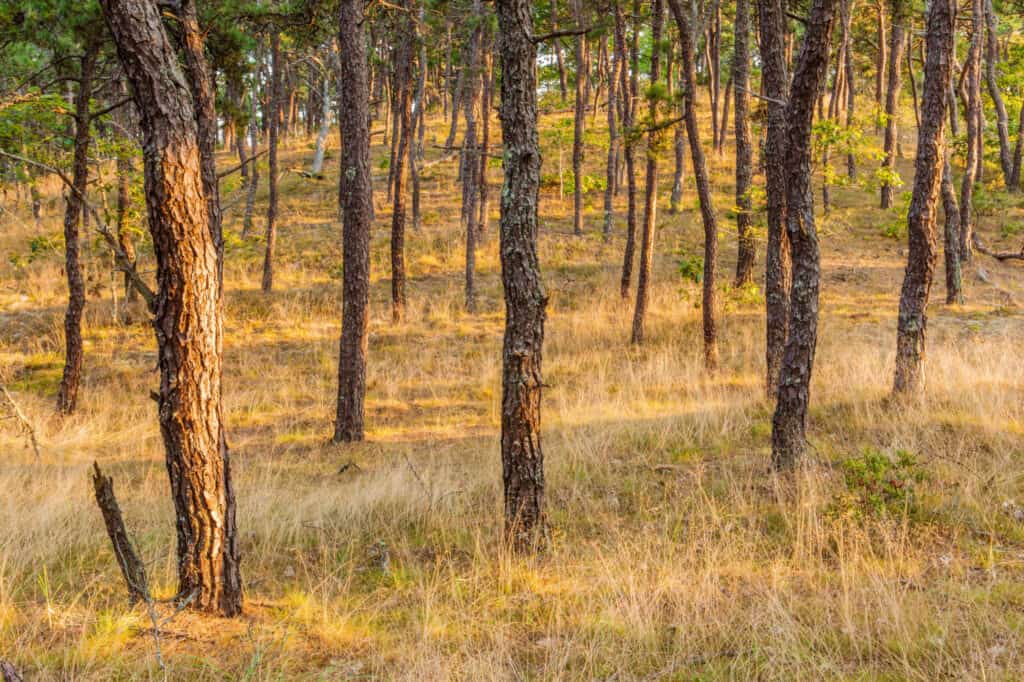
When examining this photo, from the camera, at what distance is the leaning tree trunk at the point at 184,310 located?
3607mm

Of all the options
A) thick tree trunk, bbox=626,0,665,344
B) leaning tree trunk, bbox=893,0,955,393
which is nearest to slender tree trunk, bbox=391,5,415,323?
thick tree trunk, bbox=626,0,665,344

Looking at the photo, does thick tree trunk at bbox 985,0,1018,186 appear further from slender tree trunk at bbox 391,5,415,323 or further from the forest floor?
slender tree trunk at bbox 391,5,415,323

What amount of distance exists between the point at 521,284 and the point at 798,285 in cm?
292

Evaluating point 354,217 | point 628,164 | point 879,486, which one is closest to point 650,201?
point 628,164

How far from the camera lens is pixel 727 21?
3572cm

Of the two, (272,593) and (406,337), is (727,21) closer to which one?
(406,337)

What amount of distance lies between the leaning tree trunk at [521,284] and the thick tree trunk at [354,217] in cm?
532

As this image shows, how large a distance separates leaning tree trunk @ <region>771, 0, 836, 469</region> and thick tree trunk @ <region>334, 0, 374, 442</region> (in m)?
6.13

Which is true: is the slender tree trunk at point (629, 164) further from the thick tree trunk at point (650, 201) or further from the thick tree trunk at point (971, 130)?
the thick tree trunk at point (971, 130)

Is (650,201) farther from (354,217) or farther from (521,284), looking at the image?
(521,284)

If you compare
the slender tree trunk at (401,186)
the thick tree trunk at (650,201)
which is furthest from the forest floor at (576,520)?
the slender tree trunk at (401,186)

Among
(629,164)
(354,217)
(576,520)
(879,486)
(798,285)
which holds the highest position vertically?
(629,164)

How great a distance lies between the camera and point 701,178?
10852 millimetres

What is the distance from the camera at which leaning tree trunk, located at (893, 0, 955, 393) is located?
753cm
